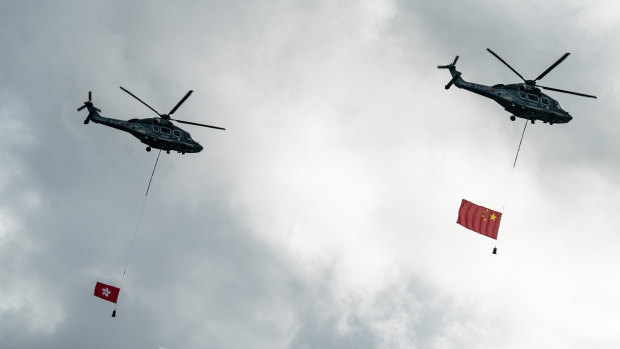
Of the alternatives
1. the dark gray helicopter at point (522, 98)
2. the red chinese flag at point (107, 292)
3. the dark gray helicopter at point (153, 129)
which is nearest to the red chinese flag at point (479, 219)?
the dark gray helicopter at point (522, 98)

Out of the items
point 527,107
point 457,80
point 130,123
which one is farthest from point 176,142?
point 527,107

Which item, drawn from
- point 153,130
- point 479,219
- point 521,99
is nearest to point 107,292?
point 153,130

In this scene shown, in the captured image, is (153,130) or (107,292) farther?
(107,292)

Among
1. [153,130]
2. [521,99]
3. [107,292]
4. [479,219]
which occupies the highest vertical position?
[521,99]

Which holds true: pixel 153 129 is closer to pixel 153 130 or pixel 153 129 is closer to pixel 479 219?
pixel 153 130

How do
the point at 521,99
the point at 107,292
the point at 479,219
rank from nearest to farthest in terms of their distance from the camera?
the point at 521,99 → the point at 479,219 → the point at 107,292

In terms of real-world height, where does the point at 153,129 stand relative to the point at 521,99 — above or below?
below

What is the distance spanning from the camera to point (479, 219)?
97938 millimetres

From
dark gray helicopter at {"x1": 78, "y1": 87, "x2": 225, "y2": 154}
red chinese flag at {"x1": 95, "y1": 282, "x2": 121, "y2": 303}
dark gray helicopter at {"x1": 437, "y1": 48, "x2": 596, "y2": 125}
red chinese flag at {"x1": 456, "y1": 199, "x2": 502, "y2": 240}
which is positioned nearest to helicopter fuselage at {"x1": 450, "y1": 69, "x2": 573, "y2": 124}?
dark gray helicopter at {"x1": 437, "y1": 48, "x2": 596, "y2": 125}

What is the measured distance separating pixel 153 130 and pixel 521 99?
155 ft

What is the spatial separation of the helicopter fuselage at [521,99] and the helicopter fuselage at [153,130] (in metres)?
37.0

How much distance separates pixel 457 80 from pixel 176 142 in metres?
37.6

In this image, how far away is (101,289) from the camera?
10906 centimetres

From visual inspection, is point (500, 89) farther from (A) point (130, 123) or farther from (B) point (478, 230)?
(A) point (130, 123)
